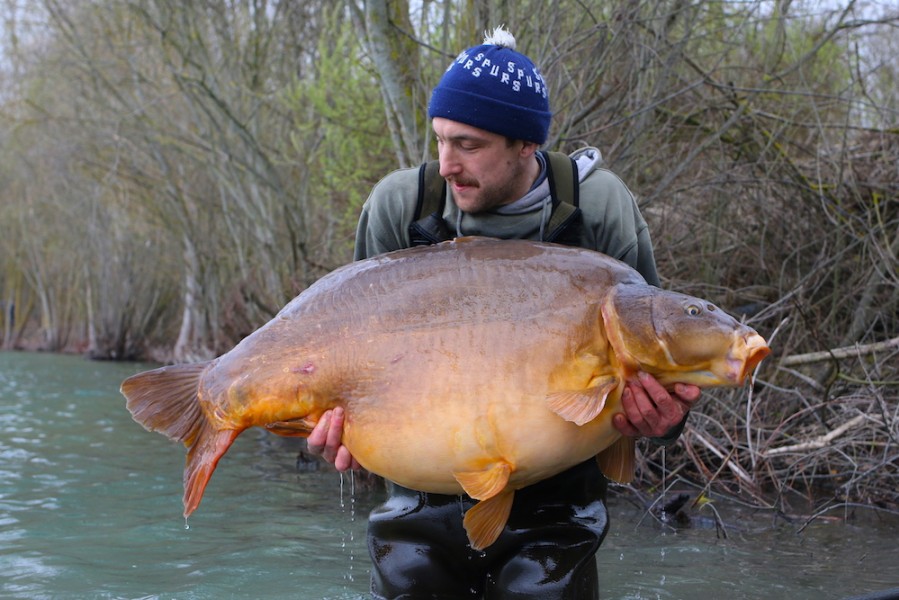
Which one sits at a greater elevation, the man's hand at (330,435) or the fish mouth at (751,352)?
the fish mouth at (751,352)

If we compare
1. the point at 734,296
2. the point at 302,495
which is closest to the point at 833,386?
the point at 734,296

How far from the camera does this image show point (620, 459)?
282 centimetres

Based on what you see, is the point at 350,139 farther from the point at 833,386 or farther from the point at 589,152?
the point at 589,152

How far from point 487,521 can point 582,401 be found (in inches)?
17.1

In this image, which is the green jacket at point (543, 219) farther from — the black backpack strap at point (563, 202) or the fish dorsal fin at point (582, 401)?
the fish dorsal fin at point (582, 401)

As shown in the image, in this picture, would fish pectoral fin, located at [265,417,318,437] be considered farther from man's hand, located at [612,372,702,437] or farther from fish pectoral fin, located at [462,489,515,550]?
man's hand, located at [612,372,702,437]

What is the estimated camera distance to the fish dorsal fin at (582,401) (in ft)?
7.70

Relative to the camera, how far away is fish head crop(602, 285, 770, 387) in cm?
238

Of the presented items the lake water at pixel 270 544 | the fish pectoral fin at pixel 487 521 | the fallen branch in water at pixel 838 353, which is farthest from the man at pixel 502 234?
the fallen branch in water at pixel 838 353

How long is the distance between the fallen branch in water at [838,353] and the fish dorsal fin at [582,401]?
3.94 m

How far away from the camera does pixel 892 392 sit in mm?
6090

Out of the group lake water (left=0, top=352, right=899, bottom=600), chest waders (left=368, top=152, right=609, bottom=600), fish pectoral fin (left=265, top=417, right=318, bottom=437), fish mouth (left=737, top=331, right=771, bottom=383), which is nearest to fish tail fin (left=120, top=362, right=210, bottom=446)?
fish pectoral fin (left=265, top=417, right=318, bottom=437)

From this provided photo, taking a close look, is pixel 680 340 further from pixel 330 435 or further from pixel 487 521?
pixel 330 435

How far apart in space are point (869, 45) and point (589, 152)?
6833mm
